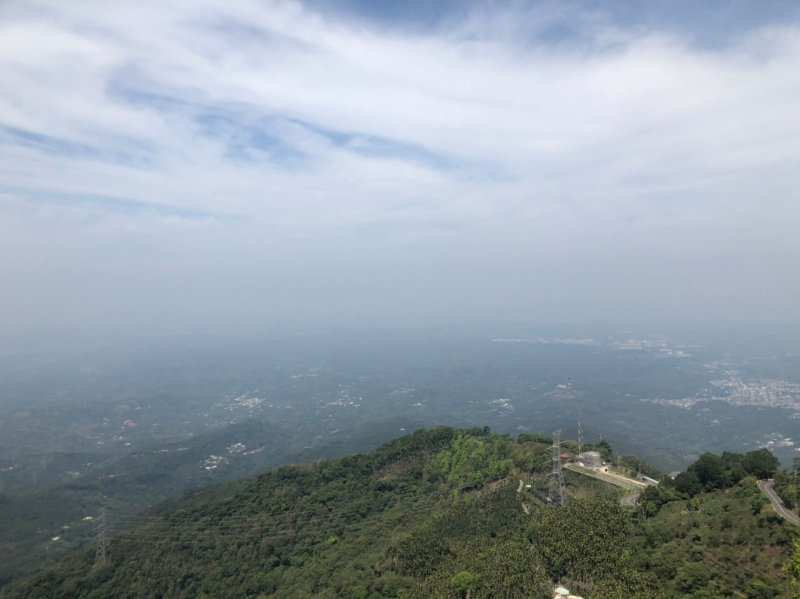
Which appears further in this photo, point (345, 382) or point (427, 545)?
point (345, 382)

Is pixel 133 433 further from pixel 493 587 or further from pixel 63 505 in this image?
pixel 493 587

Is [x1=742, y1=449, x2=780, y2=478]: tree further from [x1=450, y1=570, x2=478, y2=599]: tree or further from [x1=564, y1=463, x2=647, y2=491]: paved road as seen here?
[x1=450, y1=570, x2=478, y2=599]: tree

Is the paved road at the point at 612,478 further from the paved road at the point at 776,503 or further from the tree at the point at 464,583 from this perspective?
the tree at the point at 464,583

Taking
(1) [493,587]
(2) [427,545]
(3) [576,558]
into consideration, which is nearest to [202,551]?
(2) [427,545]

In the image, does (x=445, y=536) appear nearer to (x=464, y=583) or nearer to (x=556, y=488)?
(x=464, y=583)

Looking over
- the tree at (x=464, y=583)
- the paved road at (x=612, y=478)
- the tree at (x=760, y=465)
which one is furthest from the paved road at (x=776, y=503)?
the tree at (x=464, y=583)

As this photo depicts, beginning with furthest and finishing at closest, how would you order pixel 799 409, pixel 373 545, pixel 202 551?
pixel 799 409
pixel 202 551
pixel 373 545
